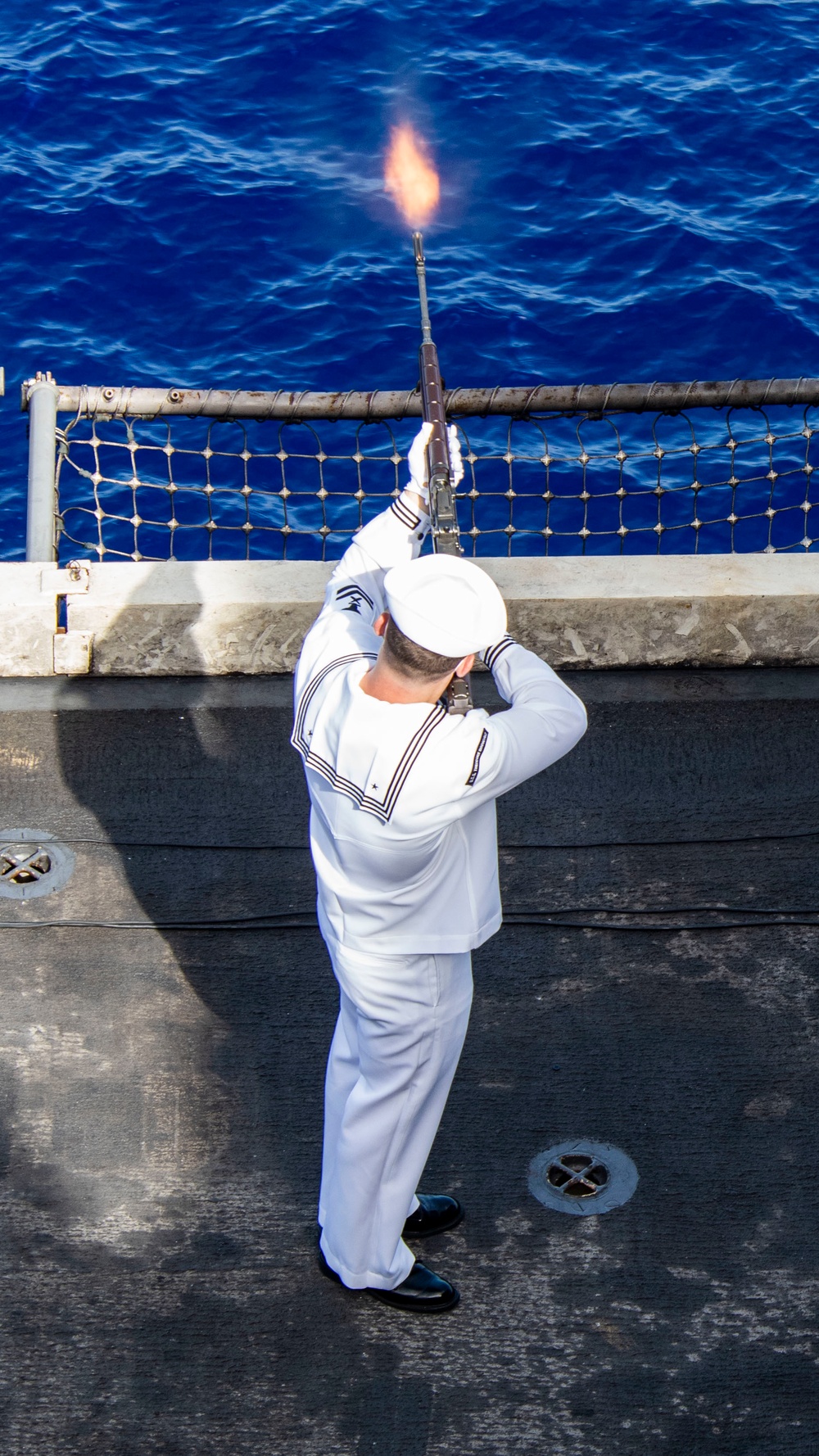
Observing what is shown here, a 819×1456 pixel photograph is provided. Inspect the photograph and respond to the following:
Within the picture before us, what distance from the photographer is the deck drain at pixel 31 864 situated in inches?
195

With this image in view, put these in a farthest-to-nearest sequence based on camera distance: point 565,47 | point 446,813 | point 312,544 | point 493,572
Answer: point 565,47 → point 312,544 → point 493,572 → point 446,813

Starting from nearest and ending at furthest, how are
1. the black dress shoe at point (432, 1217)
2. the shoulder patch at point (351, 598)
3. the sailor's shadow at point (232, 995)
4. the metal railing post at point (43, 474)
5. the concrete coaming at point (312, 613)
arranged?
1. the shoulder patch at point (351, 598)
2. the sailor's shadow at point (232, 995)
3. the black dress shoe at point (432, 1217)
4. the concrete coaming at point (312, 613)
5. the metal railing post at point (43, 474)

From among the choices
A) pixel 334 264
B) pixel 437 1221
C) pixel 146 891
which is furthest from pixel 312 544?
pixel 437 1221

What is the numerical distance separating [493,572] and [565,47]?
1412 centimetres

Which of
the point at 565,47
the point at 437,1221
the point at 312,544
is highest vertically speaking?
the point at 565,47

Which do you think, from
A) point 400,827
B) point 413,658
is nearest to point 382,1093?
point 400,827

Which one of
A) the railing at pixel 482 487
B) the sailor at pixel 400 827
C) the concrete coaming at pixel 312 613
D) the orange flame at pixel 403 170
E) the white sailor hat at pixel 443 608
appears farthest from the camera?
the orange flame at pixel 403 170

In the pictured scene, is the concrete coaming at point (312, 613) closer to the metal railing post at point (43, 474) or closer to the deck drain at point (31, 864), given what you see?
the metal railing post at point (43, 474)

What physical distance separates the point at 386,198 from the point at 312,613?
443 inches

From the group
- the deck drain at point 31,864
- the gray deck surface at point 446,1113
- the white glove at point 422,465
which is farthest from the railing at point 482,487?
the white glove at point 422,465

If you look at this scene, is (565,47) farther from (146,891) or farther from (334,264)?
(146,891)

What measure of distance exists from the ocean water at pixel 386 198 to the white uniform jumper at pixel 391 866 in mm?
8410

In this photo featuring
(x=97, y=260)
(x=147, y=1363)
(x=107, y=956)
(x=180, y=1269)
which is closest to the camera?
(x=147, y=1363)

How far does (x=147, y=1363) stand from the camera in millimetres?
3584
